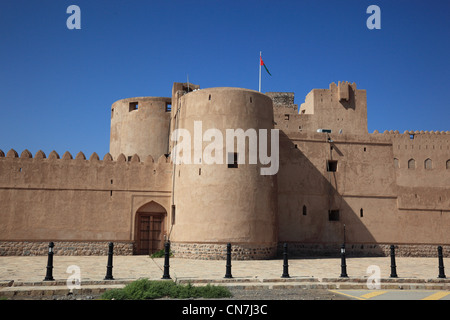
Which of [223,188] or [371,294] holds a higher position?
[223,188]

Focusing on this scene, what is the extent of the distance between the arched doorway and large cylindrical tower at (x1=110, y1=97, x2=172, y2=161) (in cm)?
548

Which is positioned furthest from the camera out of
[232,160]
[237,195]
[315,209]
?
[315,209]

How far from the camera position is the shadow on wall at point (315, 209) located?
20516 millimetres

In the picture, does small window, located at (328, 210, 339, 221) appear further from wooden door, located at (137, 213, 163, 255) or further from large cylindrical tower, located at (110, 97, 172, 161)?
large cylindrical tower, located at (110, 97, 172, 161)

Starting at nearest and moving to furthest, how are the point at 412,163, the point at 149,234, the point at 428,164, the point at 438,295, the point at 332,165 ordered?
the point at 438,295
the point at 149,234
the point at 332,165
the point at 412,163
the point at 428,164

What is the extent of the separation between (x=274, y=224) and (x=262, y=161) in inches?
112

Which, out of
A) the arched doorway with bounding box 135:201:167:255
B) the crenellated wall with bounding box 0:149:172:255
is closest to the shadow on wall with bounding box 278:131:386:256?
the arched doorway with bounding box 135:201:167:255

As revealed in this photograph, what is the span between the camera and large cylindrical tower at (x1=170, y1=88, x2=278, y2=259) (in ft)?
57.5

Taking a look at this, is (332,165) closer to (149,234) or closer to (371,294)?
(149,234)

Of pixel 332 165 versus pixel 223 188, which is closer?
pixel 223 188

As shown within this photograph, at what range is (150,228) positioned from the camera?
1972cm

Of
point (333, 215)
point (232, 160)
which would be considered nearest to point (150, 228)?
point (232, 160)

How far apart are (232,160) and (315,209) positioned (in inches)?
225
